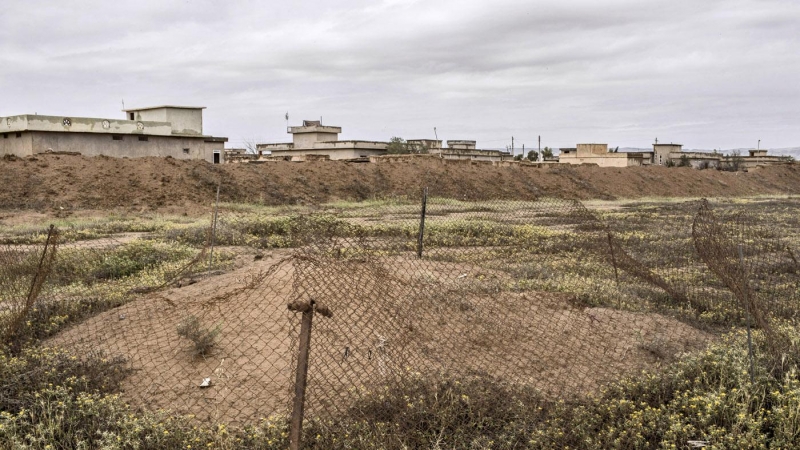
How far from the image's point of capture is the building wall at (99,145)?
112 feet

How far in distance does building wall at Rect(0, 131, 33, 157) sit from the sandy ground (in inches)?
1224

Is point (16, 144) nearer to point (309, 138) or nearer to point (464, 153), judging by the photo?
point (309, 138)

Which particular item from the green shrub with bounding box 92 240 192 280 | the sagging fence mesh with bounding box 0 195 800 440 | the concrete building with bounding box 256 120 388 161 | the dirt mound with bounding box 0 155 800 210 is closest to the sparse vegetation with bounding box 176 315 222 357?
the sagging fence mesh with bounding box 0 195 800 440

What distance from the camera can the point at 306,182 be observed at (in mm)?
35469

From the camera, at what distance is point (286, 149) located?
58.2 m

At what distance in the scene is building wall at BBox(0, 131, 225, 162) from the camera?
112 feet

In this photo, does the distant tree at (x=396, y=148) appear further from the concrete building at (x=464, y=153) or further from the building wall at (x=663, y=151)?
the building wall at (x=663, y=151)

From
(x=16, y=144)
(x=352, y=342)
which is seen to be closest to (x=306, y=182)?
(x=16, y=144)

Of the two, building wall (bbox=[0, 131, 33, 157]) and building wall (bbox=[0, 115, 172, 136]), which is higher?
building wall (bbox=[0, 115, 172, 136])

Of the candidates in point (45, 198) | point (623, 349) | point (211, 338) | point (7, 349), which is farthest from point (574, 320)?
point (45, 198)

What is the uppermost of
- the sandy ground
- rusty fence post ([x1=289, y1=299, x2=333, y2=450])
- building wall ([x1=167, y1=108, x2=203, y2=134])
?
building wall ([x1=167, y1=108, x2=203, y2=134])

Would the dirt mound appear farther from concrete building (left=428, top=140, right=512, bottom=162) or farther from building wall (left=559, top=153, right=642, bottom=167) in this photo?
concrete building (left=428, top=140, right=512, bottom=162)

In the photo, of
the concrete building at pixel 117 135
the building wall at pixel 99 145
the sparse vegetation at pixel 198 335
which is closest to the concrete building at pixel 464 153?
the concrete building at pixel 117 135

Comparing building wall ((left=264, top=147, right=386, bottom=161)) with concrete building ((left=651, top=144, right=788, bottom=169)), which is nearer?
building wall ((left=264, top=147, right=386, bottom=161))
